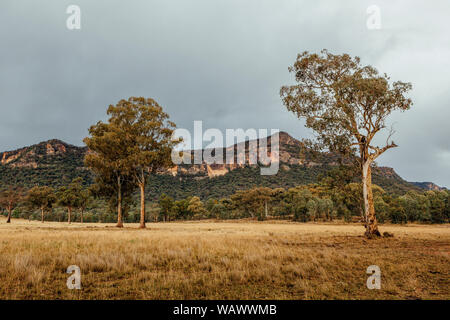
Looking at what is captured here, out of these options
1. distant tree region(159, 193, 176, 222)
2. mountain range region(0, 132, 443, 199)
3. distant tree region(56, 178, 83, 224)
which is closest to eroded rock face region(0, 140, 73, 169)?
mountain range region(0, 132, 443, 199)

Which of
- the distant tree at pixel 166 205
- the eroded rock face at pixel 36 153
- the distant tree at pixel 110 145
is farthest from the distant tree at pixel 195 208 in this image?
the eroded rock face at pixel 36 153

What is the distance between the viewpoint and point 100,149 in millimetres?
31000

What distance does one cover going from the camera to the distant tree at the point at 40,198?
174ft

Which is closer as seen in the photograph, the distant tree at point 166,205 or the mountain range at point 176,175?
the distant tree at point 166,205

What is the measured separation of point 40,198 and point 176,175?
372 feet

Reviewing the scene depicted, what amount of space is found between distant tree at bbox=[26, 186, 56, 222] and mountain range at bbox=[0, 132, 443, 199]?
61.7 m

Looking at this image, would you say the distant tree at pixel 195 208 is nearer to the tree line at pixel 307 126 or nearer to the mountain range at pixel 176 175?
the mountain range at pixel 176 175

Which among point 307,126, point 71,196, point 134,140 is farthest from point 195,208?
point 307,126

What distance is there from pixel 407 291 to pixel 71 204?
2387 inches

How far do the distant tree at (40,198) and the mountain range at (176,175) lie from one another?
61.7 metres

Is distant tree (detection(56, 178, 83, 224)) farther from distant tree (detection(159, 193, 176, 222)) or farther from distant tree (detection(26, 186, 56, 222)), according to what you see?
distant tree (detection(159, 193, 176, 222))

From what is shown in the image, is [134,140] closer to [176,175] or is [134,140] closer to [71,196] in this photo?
[71,196]

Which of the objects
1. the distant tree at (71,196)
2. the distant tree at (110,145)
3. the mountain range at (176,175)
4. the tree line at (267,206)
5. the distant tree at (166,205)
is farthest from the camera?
the mountain range at (176,175)

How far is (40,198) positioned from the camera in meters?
53.8
